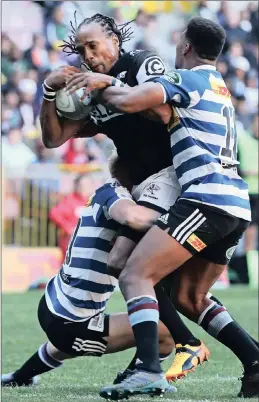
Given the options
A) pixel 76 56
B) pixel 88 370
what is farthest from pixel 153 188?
pixel 76 56

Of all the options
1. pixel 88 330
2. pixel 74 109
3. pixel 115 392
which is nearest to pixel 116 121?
pixel 74 109

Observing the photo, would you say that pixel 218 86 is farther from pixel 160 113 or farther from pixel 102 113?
pixel 102 113

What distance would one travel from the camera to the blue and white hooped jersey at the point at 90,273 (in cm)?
552

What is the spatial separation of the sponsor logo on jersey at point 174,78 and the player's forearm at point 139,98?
0.32ft

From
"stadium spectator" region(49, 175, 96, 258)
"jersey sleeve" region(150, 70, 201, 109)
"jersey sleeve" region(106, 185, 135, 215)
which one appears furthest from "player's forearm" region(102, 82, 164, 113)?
"stadium spectator" region(49, 175, 96, 258)

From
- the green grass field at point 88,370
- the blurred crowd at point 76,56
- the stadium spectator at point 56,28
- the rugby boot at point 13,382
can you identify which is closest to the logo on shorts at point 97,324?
the green grass field at point 88,370

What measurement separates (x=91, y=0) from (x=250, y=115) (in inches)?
143

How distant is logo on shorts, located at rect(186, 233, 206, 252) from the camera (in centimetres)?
483

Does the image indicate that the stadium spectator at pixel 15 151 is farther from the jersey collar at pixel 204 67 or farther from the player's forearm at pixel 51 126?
the jersey collar at pixel 204 67

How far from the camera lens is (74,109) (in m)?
5.32

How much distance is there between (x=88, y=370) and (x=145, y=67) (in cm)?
262

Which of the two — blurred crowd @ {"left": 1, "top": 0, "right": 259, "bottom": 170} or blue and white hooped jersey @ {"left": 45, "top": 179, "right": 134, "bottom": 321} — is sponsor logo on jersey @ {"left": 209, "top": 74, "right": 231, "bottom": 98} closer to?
blue and white hooped jersey @ {"left": 45, "top": 179, "right": 134, "bottom": 321}

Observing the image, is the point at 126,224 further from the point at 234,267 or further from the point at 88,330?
the point at 234,267

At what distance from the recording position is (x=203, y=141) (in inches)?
195
